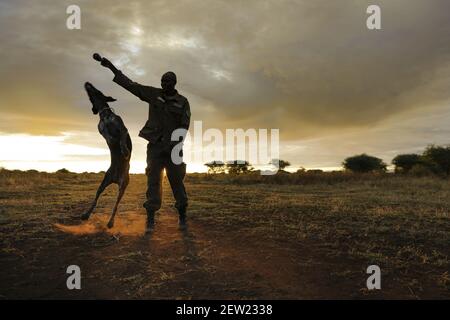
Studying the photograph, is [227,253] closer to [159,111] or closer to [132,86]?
[159,111]

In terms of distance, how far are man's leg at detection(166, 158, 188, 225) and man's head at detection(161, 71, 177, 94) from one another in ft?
3.96

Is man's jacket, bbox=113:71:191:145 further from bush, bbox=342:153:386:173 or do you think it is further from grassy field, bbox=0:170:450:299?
bush, bbox=342:153:386:173

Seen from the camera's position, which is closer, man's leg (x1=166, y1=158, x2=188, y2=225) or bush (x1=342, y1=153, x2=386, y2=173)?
man's leg (x1=166, y1=158, x2=188, y2=225)

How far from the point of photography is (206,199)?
41.8 feet

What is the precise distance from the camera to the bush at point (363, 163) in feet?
141

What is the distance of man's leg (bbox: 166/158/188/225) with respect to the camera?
7.48 meters

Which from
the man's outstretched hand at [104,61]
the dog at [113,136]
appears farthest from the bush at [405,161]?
the man's outstretched hand at [104,61]

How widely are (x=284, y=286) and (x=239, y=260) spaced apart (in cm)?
106

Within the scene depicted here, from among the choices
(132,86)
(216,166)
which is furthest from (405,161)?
(132,86)

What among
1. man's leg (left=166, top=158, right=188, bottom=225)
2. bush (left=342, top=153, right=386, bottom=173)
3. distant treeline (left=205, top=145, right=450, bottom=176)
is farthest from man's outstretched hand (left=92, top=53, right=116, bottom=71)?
bush (left=342, top=153, right=386, bottom=173)

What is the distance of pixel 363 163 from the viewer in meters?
43.5

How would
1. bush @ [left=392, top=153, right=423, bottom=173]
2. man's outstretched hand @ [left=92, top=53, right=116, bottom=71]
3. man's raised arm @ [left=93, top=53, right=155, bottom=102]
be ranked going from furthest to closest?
bush @ [left=392, top=153, right=423, bottom=173] → man's raised arm @ [left=93, top=53, right=155, bottom=102] → man's outstretched hand @ [left=92, top=53, right=116, bottom=71]

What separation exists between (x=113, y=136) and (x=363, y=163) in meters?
39.2

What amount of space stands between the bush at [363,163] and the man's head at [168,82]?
38.1 meters
